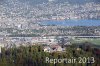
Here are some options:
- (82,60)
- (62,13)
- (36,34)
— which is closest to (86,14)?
(62,13)

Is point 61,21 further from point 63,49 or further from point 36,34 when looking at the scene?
point 63,49

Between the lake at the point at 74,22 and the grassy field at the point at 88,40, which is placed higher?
the lake at the point at 74,22

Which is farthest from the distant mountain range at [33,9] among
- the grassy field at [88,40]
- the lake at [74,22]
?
the grassy field at [88,40]

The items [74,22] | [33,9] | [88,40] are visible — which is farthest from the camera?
[33,9]

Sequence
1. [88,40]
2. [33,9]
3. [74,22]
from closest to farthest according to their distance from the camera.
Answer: [88,40], [74,22], [33,9]

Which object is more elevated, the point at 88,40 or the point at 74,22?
the point at 74,22

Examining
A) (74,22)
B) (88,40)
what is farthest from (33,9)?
(88,40)

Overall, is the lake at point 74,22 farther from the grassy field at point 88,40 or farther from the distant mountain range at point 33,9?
the grassy field at point 88,40

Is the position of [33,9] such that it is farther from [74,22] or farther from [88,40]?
[88,40]

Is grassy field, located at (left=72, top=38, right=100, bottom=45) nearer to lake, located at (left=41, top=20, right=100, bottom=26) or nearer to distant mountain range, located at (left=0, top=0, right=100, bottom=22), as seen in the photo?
lake, located at (left=41, top=20, right=100, bottom=26)

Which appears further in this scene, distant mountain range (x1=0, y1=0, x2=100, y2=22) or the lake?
distant mountain range (x1=0, y1=0, x2=100, y2=22)

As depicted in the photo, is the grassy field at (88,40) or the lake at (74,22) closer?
the grassy field at (88,40)

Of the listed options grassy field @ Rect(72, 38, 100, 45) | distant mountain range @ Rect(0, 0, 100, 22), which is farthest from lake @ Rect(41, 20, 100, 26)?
grassy field @ Rect(72, 38, 100, 45)
